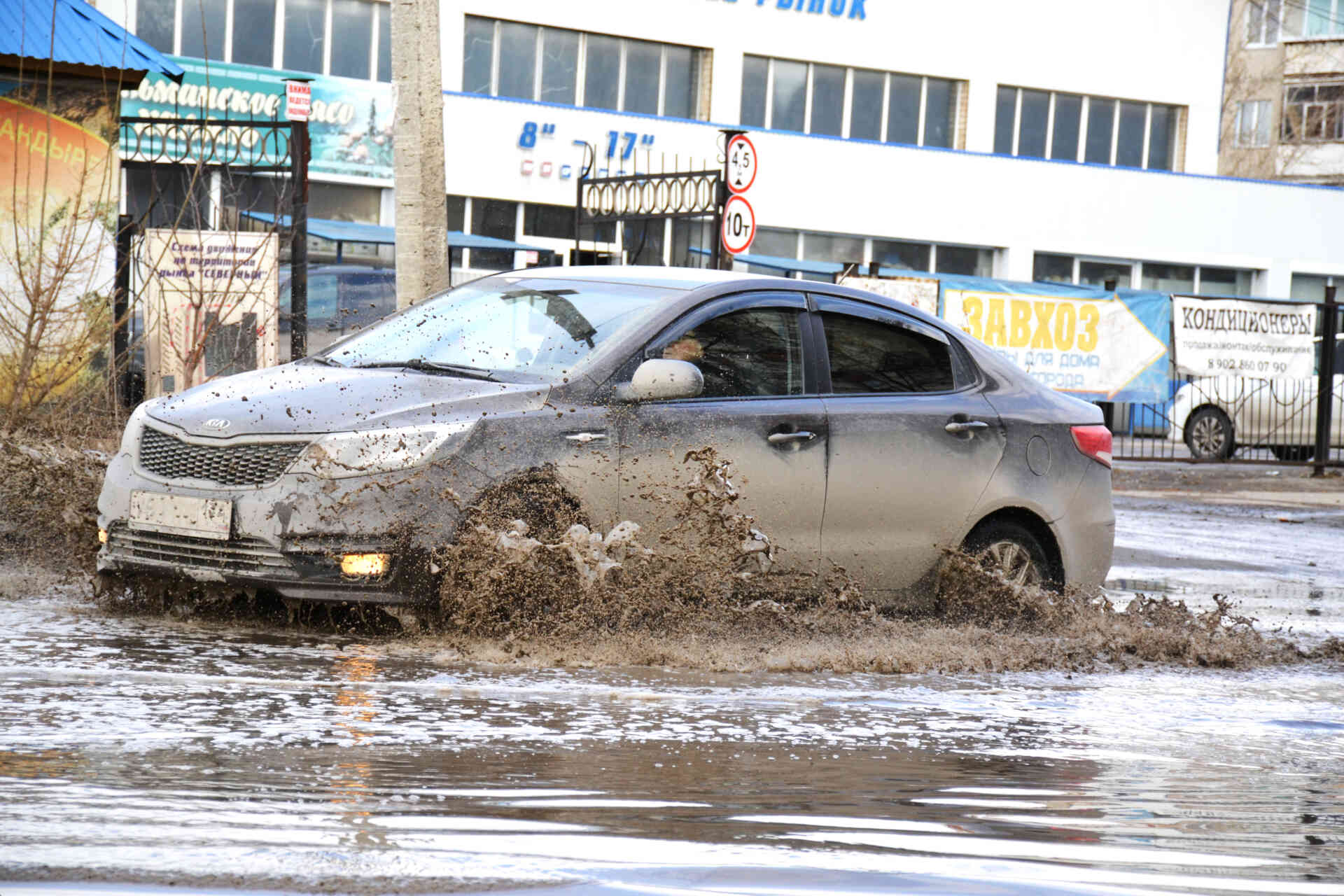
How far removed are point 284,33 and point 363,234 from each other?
5.51 metres

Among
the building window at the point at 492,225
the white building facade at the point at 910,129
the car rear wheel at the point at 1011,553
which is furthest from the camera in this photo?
the white building facade at the point at 910,129

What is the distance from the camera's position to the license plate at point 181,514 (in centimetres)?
648

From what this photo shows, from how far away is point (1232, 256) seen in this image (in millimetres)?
39844

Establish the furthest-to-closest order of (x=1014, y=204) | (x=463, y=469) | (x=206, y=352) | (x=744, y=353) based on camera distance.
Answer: (x=1014, y=204) → (x=206, y=352) → (x=744, y=353) → (x=463, y=469)

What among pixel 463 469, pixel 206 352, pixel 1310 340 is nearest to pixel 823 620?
pixel 463 469

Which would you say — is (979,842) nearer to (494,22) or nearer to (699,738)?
(699,738)

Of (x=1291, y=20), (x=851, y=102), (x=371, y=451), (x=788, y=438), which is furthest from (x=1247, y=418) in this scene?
(x=1291, y=20)

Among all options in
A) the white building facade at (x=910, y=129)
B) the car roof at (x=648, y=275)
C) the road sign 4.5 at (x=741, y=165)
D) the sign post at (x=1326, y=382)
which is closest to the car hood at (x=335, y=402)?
the car roof at (x=648, y=275)

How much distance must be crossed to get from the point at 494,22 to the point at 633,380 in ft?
88.9

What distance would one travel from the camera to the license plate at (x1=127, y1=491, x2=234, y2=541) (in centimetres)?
648

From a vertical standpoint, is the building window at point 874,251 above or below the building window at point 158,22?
below

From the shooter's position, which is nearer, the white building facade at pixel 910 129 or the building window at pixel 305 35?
the building window at pixel 305 35

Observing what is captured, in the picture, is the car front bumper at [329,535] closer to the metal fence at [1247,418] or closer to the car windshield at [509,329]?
the car windshield at [509,329]

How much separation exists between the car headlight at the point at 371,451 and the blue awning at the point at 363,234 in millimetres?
18115
